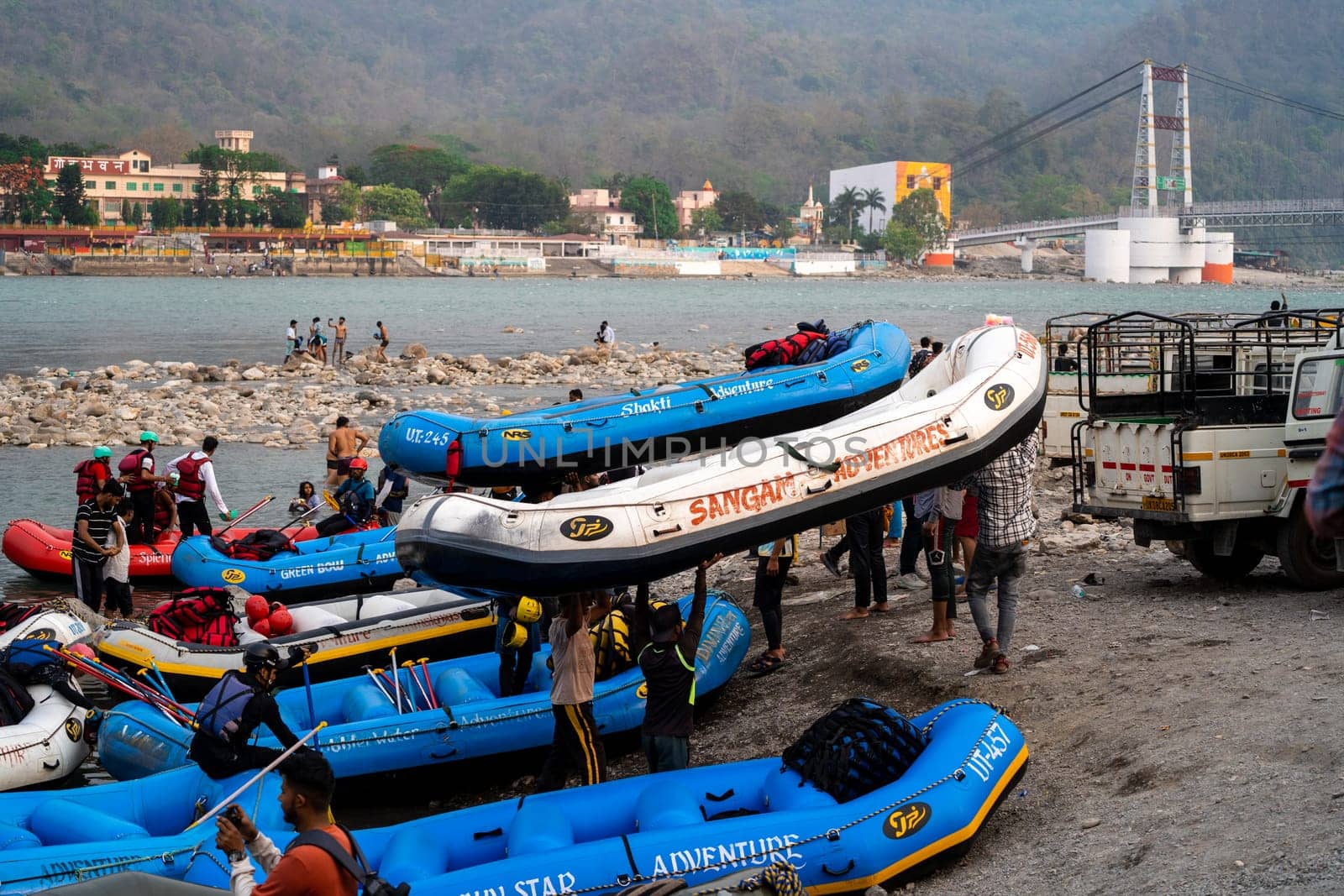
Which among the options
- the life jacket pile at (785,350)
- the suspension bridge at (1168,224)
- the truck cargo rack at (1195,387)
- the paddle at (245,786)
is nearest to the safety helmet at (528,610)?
the paddle at (245,786)

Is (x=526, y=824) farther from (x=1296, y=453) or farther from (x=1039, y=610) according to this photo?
(x=1296, y=453)

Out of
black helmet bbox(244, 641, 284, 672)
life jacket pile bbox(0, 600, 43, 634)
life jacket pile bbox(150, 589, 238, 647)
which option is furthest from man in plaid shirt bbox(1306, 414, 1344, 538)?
life jacket pile bbox(0, 600, 43, 634)

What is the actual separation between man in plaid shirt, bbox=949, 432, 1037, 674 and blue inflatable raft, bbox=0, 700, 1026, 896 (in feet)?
4.10

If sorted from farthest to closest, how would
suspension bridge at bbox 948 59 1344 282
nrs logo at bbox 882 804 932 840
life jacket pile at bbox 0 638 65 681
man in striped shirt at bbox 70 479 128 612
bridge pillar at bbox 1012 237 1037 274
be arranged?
bridge pillar at bbox 1012 237 1037 274 < suspension bridge at bbox 948 59 1344 282 < man in striped shirt at bbox 70 479 128 612 < life jacket pile at bbox 0 638 65 681 < nrs logo at bbox 882 804 932 840

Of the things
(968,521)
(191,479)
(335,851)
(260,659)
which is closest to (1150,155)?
(191,479)

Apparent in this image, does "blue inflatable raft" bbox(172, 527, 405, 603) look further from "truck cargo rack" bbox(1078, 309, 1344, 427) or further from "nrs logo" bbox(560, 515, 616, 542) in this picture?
"truck cargo rack" bbox(1078, 309, 1344, 427)

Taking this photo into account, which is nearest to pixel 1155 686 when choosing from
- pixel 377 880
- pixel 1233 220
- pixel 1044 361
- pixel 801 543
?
pixel 1044 361

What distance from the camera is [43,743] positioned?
29.0ft

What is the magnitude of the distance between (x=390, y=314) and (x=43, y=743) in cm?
6984

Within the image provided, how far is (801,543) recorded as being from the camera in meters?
14.8

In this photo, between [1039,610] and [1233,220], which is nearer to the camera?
[1039,610]

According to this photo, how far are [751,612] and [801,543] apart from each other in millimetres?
3051

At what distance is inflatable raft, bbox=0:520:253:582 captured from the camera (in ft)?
46.8

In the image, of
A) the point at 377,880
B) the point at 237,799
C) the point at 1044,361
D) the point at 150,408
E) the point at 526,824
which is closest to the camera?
the point at 377,880
